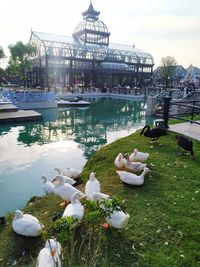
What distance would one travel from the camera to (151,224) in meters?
2.94

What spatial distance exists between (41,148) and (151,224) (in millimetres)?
6717

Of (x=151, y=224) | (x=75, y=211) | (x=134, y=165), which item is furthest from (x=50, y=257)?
(x=134, y=165)

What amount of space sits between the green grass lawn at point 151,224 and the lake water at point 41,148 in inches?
65.6

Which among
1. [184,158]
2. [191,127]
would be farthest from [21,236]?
[191,127]

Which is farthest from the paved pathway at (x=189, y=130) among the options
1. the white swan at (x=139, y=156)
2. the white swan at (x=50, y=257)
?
the white swan at (x=50, y=257)

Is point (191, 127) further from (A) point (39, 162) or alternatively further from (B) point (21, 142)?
(B) point (21, 142)

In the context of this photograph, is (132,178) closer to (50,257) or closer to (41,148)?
(50,257)

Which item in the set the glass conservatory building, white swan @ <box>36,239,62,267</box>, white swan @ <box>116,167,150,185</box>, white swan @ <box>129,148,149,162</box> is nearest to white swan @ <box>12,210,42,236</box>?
white swan @ <box>36,239,62,267</box>

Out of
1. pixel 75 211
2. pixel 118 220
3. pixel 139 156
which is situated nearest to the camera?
pixel 118 220

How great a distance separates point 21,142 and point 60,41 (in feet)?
87.0

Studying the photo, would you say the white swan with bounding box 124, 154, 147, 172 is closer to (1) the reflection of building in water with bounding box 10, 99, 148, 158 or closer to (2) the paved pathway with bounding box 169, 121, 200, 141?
(2) the paved pathway with bounding box 169, 121, 200, 141

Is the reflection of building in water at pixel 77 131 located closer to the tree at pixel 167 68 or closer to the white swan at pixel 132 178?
the white swan at pixel 132 178

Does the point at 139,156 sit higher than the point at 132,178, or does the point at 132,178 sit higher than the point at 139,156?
the point at 139,156

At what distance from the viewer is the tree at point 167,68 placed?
42.7 m
